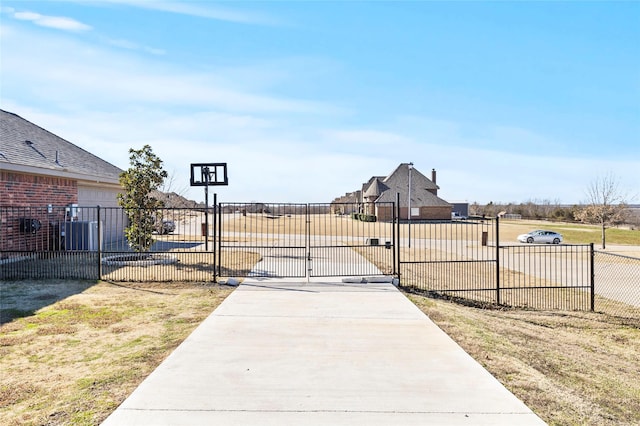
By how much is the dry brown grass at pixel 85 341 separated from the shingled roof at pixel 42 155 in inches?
202

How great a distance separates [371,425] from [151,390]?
2376mm

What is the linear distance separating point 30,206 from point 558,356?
13737mm

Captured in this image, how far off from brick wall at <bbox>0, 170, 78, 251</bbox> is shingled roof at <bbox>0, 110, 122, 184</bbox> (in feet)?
1.53

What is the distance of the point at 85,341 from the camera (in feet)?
20.3

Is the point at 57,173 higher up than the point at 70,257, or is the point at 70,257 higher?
the point at 57,173

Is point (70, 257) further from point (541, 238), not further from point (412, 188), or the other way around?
point (412, 188)

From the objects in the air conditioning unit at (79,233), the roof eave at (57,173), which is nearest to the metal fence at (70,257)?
the air conditioning unit at (79,233)

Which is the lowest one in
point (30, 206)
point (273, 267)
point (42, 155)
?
point (273, 267)

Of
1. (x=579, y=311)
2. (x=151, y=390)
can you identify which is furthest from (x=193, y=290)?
(x=579, y=311)

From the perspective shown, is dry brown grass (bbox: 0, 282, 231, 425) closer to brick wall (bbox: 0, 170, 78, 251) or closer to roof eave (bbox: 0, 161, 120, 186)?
brick wall (bbox: 0, 170, 78, 251)

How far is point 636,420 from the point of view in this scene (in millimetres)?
4160

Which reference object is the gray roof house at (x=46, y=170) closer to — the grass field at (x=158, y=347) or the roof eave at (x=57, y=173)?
the roof eave at (x=57, y=173)

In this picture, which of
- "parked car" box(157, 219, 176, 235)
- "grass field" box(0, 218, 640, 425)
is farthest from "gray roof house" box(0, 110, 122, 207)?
"grass field" box(0, 218, 640, 425)

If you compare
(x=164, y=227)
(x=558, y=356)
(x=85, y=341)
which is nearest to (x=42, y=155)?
(x=164, y=227)
